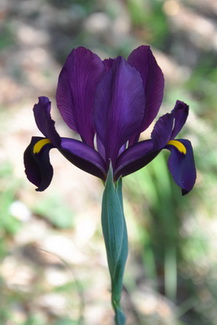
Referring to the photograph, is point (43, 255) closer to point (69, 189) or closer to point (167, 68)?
point (69, 189)

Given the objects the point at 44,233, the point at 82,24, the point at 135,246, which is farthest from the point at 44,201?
the point at 82,24

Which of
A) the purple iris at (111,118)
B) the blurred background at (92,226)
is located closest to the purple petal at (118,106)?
the purple iris at (111,118)

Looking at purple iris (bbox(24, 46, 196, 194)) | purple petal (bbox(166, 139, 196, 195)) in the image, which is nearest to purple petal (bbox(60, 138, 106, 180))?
purple iris (bbox(24, 46, 196, 194))

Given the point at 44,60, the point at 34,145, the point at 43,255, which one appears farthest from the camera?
the point at 44,60

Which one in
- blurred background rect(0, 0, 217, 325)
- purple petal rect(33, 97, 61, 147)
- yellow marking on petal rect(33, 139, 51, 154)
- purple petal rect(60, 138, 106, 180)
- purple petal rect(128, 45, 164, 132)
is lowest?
blurred background rect(0, 0, 217, 325)

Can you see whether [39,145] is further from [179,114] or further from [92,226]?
[92,226]

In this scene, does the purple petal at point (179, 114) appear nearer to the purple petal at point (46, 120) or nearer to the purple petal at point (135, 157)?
the purple petal at point (135, 157)

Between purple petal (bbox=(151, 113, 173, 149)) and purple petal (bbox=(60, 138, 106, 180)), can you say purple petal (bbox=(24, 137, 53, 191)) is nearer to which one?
purple petal (bbox=(60, 138, 106, 180))
